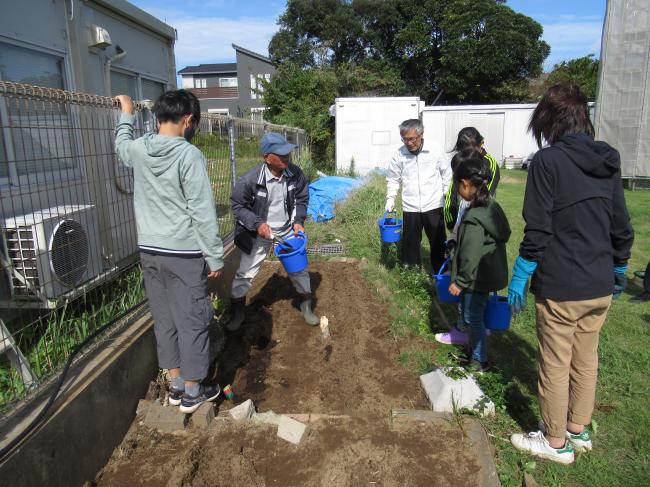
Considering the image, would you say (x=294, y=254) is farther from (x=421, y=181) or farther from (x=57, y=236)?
(x=57, y=236)

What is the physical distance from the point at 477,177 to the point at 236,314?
2.61 metres

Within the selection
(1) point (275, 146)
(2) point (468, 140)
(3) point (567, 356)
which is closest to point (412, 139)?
(2) point (468, 140)

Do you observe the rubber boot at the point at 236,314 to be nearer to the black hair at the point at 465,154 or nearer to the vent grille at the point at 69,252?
the vent grille at the point at 69,252

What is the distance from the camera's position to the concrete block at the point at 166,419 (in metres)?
2.99

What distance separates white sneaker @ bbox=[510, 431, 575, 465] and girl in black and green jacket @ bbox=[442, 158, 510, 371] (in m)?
1.02

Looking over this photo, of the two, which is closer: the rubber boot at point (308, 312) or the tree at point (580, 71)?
the rubber boot at point (308, 312)

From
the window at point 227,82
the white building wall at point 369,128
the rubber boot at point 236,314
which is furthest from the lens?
the window at point 227,82

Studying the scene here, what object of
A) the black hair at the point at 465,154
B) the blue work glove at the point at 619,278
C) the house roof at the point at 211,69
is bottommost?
the blue work glove at the point at 619,278

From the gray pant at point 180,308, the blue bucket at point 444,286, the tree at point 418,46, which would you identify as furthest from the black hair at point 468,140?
the tree at point 418,46

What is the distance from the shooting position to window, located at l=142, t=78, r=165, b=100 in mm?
6705

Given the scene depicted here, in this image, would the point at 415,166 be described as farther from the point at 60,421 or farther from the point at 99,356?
the point at 60,421

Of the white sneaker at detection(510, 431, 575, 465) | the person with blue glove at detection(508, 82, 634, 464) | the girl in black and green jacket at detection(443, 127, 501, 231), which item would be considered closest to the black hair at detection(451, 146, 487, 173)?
the girl in black and green jacket at detection(443, 127, 501, 231)

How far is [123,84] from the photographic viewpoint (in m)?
6.13

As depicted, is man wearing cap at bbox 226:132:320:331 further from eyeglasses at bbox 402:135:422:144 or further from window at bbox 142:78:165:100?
window at bbox 142:78:165:100
